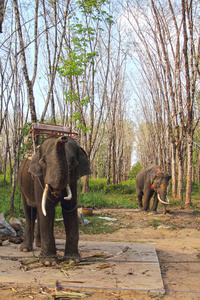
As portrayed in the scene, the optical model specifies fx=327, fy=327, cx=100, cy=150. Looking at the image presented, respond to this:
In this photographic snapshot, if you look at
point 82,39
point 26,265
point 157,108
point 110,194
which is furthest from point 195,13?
point 26,265

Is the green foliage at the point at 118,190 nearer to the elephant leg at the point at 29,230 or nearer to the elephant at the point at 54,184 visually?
the elephant leg at the point at 29,230

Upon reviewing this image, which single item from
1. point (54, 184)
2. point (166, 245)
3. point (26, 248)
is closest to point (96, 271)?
point (54, 184)

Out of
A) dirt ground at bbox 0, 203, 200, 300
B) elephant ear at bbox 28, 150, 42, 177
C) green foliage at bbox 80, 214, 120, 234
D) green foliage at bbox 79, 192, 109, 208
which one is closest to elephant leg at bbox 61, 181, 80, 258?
elephant ear at bbox 28, 150, 42, 177

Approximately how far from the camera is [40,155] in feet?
14.9

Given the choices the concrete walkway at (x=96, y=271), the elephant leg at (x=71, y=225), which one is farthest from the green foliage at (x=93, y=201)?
the elephant leg at (x=71, y=225)

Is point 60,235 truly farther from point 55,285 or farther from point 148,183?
point 148,183

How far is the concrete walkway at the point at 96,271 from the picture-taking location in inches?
144

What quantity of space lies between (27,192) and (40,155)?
1.21 metres

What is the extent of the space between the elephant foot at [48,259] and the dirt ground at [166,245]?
0.42 metres

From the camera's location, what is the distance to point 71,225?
4672 mm

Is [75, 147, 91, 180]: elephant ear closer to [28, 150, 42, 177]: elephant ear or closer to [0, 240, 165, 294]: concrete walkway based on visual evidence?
[28, 150, 42, 177]: elephant ear

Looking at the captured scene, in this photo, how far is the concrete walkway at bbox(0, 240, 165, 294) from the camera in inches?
144

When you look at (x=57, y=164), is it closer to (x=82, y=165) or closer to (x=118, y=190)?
(x=82, y=165)

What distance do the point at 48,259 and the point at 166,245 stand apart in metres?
3.18
